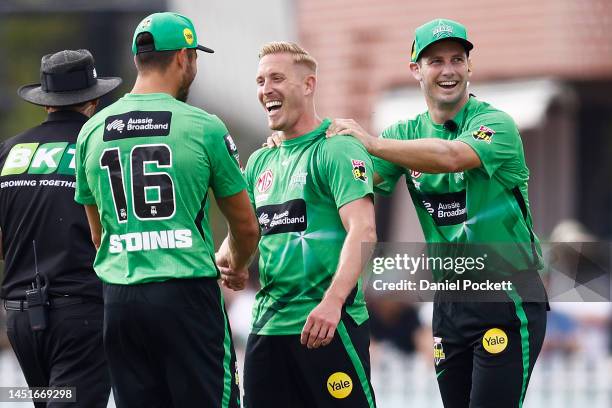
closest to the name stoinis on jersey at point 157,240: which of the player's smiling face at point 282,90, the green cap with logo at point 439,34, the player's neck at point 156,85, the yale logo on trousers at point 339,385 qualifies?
the player's neck at point 156,85

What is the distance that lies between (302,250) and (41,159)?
158 cm

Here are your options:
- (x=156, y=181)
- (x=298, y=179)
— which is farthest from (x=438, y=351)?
(x=156, y=181)

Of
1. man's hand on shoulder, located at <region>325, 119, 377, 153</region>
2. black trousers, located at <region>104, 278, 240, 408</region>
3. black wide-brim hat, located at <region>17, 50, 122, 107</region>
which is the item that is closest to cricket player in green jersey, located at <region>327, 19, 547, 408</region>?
man's hand on shoulder, located at <region>325, 119, 377, 153</region>

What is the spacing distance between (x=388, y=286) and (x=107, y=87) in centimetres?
203

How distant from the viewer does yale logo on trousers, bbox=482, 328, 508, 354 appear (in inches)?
249

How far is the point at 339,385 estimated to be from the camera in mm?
6203

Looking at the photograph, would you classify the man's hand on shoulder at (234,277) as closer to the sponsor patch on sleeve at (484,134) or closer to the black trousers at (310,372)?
the black trousers at (310,372)

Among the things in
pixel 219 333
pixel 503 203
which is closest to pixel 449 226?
pixel 503 203

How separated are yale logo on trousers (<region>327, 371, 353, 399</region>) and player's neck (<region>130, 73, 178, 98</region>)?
1688 mm

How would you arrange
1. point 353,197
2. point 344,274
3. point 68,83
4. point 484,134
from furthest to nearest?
1. point 68,83
2. point 484,134
3. point 353,197
4. point 344,274

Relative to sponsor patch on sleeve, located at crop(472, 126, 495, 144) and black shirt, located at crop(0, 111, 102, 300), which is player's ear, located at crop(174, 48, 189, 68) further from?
sponsor patch on sleeve, located at crop(472, 126, 495, 144)

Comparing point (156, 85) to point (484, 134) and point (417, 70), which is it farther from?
point (484, 134)

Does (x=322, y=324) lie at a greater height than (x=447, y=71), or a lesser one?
lesser

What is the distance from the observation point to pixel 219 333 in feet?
18.7
